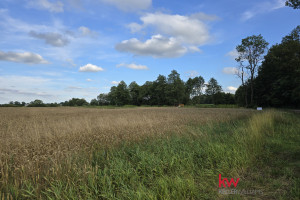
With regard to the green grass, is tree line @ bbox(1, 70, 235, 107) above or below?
above

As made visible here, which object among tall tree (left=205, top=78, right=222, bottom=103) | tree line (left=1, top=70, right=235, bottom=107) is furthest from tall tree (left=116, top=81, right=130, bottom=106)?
tall tree (left=205, top=78, right=222, bottom=103)

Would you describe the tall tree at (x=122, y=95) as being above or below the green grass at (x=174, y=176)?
above

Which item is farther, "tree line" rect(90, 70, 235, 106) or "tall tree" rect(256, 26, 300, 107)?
"tree line" rect(90, 70, 235, 106)

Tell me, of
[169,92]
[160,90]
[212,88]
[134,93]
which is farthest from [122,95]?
[212,88]

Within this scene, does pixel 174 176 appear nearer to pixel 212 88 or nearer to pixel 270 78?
pixel 270 78

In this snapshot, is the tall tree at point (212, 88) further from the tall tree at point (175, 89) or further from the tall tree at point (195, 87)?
the tall tree at point (175, 89)

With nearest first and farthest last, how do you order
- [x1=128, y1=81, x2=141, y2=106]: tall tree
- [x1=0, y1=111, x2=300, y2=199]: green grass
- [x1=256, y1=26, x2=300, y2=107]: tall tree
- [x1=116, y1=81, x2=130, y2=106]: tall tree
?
1. [x1=0, y1=111, x2=300, y2=199]: green grass
2. [x1=256, y1=26, x2=300, y2=107]: tall tree
3. [x1=116, y1=81, x2=130, y2=106]: tall tree
4. [x1=128, y1=81, x2=141, y2=106]: tall tree

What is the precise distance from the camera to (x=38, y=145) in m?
5.35

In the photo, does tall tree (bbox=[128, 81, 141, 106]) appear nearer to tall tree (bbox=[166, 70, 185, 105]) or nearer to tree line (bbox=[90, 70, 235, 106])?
tree line (bbox=[90, 70, 235, 106])

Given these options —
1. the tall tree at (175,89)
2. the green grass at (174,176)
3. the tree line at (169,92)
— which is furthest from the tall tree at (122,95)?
the green grass at (174,176)

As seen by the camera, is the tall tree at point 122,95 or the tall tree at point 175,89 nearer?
the tall tree at point 175,89

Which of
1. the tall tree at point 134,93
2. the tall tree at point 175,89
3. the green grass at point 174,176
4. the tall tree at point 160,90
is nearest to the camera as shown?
the green grass at point 174,176

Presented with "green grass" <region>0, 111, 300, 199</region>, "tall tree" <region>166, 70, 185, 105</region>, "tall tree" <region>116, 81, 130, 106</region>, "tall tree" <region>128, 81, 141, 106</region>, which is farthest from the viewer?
"tall tree" <region>128, 81, 141, 106</region>

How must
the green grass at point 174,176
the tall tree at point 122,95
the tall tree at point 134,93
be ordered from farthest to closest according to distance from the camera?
1. the tall tree at point 134,93
2. the tall tree at point 122,95
3. the green grass at point 174,176
